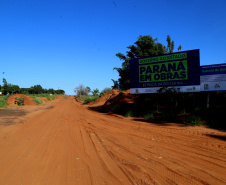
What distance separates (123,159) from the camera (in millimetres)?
4434

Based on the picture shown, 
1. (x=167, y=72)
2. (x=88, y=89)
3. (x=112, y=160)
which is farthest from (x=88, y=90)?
(x=112, y=160)

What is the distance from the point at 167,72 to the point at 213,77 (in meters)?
3.00

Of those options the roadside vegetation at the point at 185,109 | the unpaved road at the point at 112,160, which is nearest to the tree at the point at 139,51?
the roadside vegetation at the point at 185,109

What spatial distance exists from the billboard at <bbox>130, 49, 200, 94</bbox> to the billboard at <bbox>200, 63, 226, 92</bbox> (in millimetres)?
654

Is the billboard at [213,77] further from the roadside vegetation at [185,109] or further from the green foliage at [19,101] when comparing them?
the green foliage at [19,101]

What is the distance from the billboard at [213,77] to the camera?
37.1ft

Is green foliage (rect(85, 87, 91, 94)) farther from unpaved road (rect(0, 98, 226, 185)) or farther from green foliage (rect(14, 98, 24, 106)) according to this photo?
unpaved road (rect(0, 98, 226, 185))

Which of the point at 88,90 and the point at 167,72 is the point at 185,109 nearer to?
the point at 167,72

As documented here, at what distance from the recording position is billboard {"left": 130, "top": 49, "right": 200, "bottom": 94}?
11.9 meters

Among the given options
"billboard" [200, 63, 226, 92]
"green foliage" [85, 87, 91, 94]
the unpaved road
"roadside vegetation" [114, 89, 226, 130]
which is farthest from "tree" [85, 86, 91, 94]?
the unpaved road

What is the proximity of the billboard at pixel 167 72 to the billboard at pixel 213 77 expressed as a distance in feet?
2.15

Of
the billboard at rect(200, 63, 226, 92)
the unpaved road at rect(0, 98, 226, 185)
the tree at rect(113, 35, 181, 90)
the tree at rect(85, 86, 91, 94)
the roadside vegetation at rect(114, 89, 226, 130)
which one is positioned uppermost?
the tree at rect(113, 35, 181, 90)

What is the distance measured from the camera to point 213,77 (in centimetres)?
1171

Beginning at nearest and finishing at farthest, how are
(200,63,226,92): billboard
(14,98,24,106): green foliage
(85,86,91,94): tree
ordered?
1. (200,63,226,92): billboard
2. (14,98,24,106): green foliage
3. (85,86,91,94): tree
